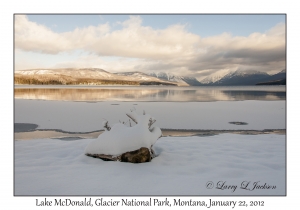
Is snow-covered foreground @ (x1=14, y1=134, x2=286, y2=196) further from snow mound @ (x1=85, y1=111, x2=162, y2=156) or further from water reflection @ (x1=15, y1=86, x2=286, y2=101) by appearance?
water reflection @ (x1=15, y1=86, x2=286, y2=101)

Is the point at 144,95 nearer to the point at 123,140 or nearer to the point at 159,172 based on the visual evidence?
the point at 123,140

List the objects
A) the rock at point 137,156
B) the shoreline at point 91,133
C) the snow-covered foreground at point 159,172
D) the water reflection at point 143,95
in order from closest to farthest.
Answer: the snow-covered foreground at point 159,172 → the rock at point 137,156 → the shoreline at point 91,133 → the water reflection at point 143,95

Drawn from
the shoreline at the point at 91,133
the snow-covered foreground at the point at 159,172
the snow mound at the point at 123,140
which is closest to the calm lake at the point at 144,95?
the shoreline at the point at 91,133

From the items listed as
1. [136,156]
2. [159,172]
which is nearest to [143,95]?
[136,156]

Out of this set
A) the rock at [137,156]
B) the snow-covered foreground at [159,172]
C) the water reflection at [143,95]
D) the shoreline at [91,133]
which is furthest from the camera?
the water reflection at [143,95]

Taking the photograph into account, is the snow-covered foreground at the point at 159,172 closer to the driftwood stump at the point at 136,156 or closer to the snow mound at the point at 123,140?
the driftwood stump at the point at 136,156

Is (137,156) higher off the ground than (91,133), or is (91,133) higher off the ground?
(137,156)
